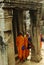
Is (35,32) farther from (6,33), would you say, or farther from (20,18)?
(6,33)

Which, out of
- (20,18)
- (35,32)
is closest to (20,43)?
(35,32)

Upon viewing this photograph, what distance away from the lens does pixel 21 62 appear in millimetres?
9047

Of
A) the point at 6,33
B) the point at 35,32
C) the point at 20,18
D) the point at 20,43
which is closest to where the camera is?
the point at 6,33

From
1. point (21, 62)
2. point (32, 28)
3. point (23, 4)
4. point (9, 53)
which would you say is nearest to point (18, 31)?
point (32, 28)

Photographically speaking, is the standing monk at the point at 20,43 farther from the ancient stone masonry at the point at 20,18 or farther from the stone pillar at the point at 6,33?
the stone pillar at the point at 6,33

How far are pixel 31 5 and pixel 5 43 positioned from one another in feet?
8.34

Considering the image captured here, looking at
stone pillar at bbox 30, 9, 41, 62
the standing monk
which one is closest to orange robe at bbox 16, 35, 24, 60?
the standing monk

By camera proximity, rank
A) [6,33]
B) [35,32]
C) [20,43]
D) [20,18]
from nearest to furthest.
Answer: [6,33]
[20,43]
[35,32]
[20,18]

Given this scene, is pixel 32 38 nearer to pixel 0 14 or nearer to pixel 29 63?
pixel 29 63

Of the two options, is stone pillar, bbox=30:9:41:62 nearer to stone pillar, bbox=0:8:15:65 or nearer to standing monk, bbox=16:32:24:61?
standing monk, bbox=16:32:24:61

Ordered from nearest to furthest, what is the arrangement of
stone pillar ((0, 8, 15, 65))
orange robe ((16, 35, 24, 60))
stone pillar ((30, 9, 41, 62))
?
stone pillar ((0, 8, 15, 65)) → orange robe ((16, 35, 24, 60)) → stone pillar ((30, 9, 41, 62))

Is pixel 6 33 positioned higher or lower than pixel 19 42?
higher

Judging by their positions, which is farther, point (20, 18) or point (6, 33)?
point (20, 18)

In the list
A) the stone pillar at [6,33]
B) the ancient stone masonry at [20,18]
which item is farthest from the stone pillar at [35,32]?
the stone pillar at [6,33]
